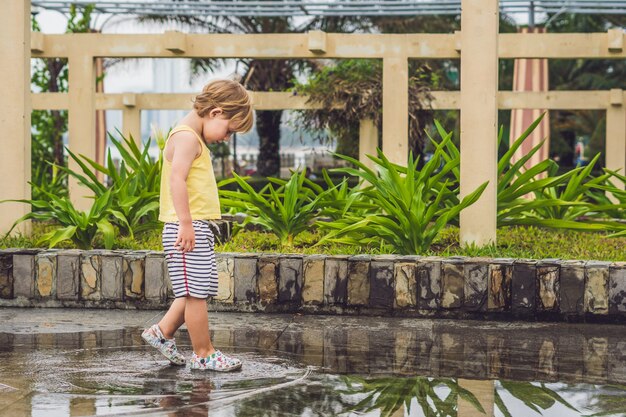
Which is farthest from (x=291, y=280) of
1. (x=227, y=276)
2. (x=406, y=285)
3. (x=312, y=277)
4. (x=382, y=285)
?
(x=406, y=285)

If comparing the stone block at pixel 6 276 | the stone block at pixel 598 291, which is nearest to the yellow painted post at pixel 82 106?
the stone block at pixel 6 276

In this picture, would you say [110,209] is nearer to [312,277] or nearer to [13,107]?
[13,107]

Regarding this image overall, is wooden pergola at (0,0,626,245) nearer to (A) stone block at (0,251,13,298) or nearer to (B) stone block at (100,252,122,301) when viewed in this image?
(A) stone block at (0,251,13,298)


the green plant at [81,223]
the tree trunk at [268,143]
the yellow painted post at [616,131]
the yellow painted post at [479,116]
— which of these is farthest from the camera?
the tree trunk at [268,143]

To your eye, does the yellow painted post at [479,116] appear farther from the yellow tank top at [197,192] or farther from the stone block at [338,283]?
the yellow tank top at [197,192]

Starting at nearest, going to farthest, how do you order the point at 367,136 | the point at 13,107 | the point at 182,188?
the point at 182,188 → the point at 13,107 → the point at 367,136

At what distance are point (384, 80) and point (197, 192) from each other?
811cm

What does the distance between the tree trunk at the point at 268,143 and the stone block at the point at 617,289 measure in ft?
71.8

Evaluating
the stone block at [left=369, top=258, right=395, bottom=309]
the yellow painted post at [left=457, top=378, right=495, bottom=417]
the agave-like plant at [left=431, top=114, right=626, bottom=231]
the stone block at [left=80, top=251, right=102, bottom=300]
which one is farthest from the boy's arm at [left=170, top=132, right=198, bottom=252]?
the agave-like plant at [left=431, top=114, right=626, bottom=231]

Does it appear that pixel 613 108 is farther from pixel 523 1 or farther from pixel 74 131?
pixel 74 131

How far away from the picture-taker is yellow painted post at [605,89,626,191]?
56.8 feet

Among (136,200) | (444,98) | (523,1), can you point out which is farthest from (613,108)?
(136,200)

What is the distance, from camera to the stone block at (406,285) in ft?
22.3

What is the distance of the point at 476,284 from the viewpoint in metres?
6.73
